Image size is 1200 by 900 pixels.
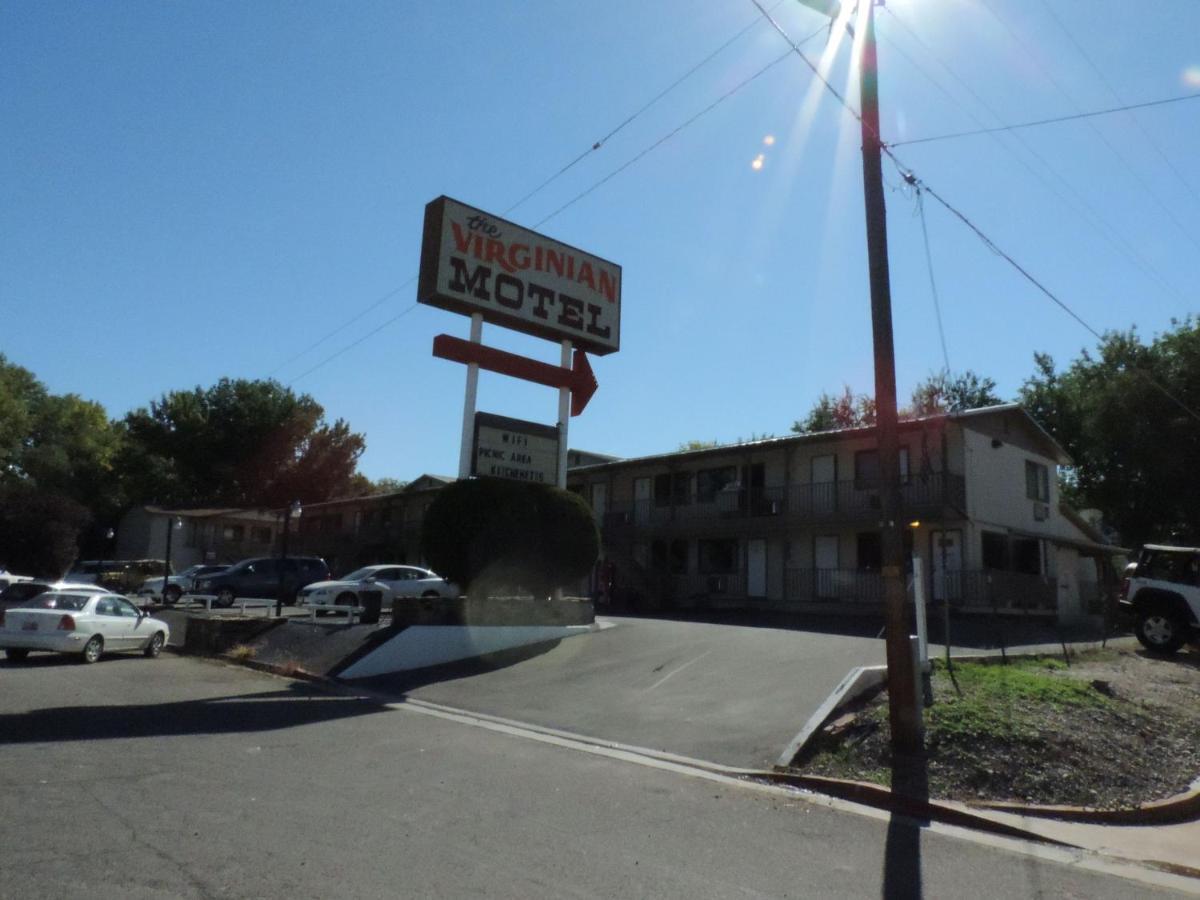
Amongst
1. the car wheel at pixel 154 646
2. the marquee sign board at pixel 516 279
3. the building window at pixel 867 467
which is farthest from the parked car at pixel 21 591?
the building window at pixel 867 467

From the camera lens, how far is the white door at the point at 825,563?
2819 cm

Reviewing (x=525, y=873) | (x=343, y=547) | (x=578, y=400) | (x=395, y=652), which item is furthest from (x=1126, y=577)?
(x=343, y=547)

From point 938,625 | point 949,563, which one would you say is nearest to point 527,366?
point 938,625

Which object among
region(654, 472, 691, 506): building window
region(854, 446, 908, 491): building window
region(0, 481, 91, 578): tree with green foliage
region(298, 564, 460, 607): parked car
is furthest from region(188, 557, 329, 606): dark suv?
region(854, 446, 908, 491): building window

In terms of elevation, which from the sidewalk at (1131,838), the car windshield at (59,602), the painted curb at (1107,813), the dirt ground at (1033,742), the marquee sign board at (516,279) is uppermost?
the marquee sign board at (516,279)

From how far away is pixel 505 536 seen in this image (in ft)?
60.8

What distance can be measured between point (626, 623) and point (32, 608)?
11991 mm

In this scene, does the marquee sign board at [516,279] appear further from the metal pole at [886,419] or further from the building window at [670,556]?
the building window at [670,556]

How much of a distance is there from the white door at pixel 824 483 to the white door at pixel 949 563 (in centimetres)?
327

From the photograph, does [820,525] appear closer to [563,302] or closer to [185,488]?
[563,302]

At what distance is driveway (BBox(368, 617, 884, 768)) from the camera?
11000 mm

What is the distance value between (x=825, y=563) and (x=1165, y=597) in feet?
37.3

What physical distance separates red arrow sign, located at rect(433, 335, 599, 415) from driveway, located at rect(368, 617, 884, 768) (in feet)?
17.7

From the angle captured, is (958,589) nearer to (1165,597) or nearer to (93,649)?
(1165,597)
